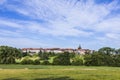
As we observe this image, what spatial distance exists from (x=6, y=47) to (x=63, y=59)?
64.4ft

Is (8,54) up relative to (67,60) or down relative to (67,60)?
up

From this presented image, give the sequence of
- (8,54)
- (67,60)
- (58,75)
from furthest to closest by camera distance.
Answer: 1. (8,54)
2. (67,60)
3. (58,75)

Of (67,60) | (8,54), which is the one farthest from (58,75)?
(8,54)

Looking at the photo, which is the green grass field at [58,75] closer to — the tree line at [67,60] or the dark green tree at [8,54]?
the tree line at [67,60]

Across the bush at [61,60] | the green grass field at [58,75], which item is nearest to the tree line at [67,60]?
the bush at [61,60]

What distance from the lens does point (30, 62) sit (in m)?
81.0

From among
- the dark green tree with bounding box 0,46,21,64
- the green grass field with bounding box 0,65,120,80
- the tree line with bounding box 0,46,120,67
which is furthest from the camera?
the dark green tree with bounding box 0,46,21,64

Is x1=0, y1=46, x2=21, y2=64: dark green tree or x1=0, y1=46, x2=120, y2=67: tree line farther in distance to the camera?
x1=0, y1=46, x2=21, y2=64: dark green tree

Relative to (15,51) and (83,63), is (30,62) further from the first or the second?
(83,63)

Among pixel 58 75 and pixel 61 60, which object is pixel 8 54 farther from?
pixel 58 75

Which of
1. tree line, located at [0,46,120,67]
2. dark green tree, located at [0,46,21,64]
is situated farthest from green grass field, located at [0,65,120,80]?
dark green tree, located at [0,46,21,64]

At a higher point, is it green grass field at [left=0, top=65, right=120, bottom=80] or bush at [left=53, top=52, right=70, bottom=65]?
bush at [left=53, top=52, right=70, bottom=65]

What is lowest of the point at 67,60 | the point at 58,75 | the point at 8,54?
the point at 58,75

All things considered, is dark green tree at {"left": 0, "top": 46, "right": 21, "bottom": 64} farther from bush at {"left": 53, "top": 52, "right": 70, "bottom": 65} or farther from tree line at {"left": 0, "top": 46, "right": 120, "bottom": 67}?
bush at {"left": 53, "top": 52, "right": 70, "bottom": 65}
